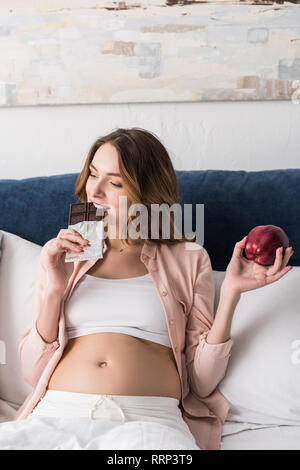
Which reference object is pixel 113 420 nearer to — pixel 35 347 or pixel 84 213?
pixel 35 347

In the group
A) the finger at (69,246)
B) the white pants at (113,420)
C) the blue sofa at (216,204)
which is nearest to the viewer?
the white pants at (113,420)

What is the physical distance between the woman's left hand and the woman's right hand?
0.37 metres

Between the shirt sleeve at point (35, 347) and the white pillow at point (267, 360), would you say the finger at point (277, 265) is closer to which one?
the white pillow at point (267, 360)

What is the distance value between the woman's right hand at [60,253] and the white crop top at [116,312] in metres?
0.07

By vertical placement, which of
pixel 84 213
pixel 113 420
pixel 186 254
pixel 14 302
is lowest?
pixel 113 420

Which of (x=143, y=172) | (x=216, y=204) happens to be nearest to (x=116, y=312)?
(x=143, y=172)

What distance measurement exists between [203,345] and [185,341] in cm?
9

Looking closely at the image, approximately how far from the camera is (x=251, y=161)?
2131mm

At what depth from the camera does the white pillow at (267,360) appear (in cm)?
150

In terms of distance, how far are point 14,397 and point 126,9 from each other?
1.33 m

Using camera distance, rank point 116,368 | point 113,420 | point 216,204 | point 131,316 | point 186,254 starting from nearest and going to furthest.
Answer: point 113,420 < point 116,368 < point 131,316 < point 186,254 < point 216,204

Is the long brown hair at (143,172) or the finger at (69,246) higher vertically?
the long brown hair at (143,172)

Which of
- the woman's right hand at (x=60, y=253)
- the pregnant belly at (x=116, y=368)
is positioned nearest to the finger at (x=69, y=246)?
the woman's right hand at (x=60, y=253)

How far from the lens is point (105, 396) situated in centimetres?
137
